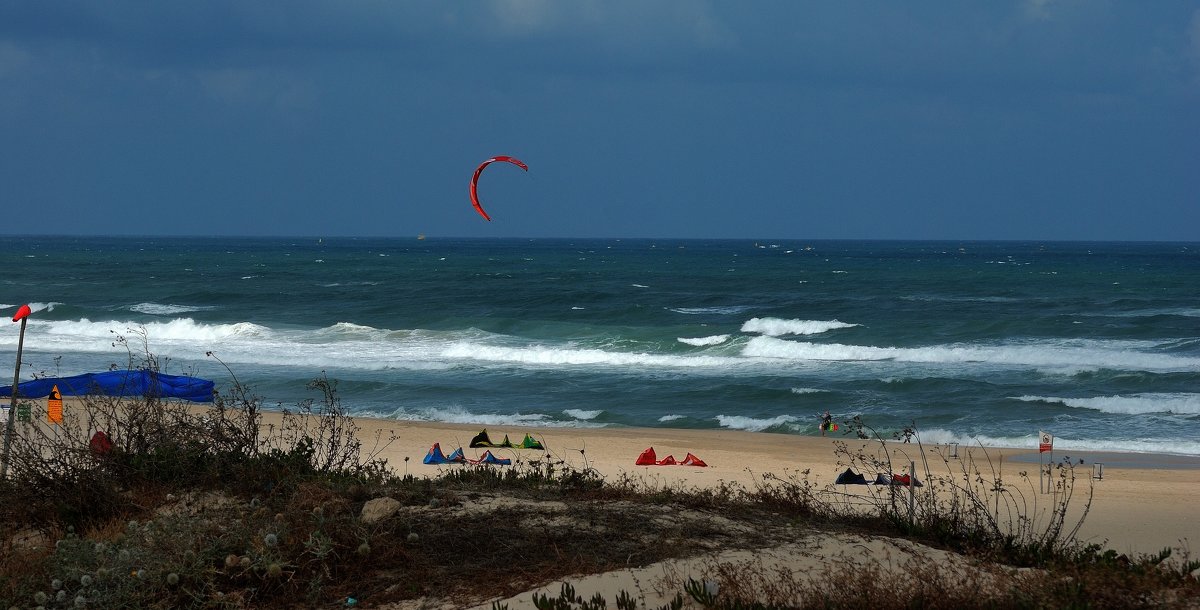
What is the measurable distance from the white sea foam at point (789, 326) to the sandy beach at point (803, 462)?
18557mm

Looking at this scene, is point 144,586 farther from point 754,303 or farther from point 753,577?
point 754,303

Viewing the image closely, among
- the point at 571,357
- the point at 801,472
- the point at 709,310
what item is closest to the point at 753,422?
the point at 801,472

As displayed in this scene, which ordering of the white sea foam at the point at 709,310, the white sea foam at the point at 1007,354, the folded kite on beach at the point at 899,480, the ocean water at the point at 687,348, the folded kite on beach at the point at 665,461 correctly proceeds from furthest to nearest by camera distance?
the white sea foam at the point at 709,310 → the white sea foam at the point at 1007,354 → the ocean water at the point at 687,348 → the folded kite on beach at the point at 665,461 → the folded kite on beach at the point at 899,480

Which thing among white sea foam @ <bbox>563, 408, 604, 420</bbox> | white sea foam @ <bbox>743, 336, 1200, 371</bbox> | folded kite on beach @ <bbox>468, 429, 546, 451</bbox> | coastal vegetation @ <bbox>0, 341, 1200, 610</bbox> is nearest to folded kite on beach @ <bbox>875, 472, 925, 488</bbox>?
coastal vegetation @ <bbox>0, 341, 1200, 610</bbox>

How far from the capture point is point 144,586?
227 inches

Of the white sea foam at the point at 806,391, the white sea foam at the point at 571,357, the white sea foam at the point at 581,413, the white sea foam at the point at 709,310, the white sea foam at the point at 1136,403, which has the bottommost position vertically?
the white sea foam at the point at 581,413

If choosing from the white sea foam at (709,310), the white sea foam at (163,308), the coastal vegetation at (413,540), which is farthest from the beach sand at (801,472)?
the white sea foam at (163,308)

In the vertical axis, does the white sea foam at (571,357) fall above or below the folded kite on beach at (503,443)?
below

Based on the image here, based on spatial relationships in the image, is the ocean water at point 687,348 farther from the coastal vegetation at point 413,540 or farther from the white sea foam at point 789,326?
the coastal vegetation at point 413,540

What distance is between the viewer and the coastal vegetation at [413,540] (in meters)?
5.60

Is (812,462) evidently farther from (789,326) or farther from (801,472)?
(789,326)

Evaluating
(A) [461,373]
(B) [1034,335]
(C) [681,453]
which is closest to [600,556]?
(C) [681,453]

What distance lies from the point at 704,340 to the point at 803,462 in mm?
18250

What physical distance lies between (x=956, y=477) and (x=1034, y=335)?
899 inches
